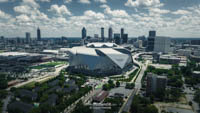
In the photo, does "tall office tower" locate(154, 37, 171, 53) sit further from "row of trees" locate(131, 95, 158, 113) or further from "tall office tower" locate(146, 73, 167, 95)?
"row of trees" locate(131, 95, 158, 113)

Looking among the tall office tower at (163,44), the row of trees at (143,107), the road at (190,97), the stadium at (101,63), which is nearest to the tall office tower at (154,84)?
the row of trees at (143,107)

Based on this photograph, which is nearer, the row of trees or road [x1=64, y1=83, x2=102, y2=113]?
the row of trees

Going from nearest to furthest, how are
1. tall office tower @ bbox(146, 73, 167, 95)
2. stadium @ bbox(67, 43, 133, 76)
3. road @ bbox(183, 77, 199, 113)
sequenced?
road @ bbox(183, 77, 199, 113) → tall office tower @ bbox(146, 73, 167, 95) → stadium @ bbox(67, 43, 133, 76)

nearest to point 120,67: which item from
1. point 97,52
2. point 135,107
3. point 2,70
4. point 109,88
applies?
point 97,52

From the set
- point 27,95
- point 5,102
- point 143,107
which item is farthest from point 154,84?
point 5,102

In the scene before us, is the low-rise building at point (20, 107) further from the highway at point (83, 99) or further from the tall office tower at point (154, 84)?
the tall office tower at point (154, 84)

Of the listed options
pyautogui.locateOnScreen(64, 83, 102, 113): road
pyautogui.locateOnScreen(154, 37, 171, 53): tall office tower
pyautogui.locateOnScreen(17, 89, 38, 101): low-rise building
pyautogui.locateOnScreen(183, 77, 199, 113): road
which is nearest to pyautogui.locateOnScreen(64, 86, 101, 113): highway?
pyautogui.locateOnScreen(64, 83, 102, 113): road

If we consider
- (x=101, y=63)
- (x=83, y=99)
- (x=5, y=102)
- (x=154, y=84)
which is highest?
(x=101, y=63)

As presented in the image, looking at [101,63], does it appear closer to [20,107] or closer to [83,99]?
[83,99]
